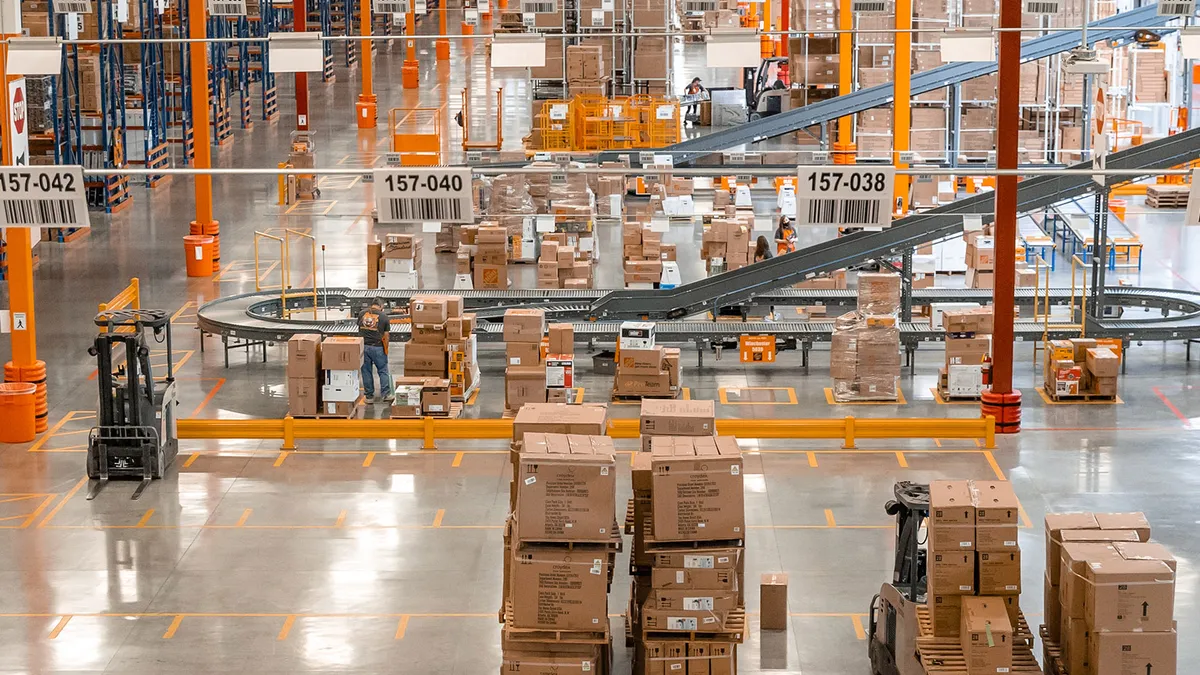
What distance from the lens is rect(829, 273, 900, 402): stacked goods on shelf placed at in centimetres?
1955

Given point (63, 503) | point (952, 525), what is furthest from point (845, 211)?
point (63, 503)

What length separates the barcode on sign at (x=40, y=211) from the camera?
558 inches

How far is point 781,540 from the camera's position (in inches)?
601

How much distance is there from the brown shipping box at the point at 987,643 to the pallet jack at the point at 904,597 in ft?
2.20

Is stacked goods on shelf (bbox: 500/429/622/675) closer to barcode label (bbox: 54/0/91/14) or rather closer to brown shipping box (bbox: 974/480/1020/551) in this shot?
brown shipping box (bbox: 974/480/1020/551)

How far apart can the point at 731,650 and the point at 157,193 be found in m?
25.5

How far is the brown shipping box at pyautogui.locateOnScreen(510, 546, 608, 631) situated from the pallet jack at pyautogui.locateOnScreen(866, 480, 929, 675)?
2.11 meters

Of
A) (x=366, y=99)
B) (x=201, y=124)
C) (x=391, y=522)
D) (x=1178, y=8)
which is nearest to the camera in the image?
(x=391, y=522)

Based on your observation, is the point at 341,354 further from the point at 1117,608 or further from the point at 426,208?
the point at 1117,608

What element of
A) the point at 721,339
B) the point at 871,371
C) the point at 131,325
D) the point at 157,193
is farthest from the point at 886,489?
the point at 157,193

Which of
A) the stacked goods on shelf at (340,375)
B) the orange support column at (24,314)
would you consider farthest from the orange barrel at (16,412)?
the stacked goods on shelf at (340,375)

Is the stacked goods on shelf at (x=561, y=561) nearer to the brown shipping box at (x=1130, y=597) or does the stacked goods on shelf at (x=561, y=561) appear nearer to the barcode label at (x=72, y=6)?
the brown shipping box at (x=1130, y=597)

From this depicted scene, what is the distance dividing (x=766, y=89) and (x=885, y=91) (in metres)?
7.68

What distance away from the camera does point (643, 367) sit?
19656mm
